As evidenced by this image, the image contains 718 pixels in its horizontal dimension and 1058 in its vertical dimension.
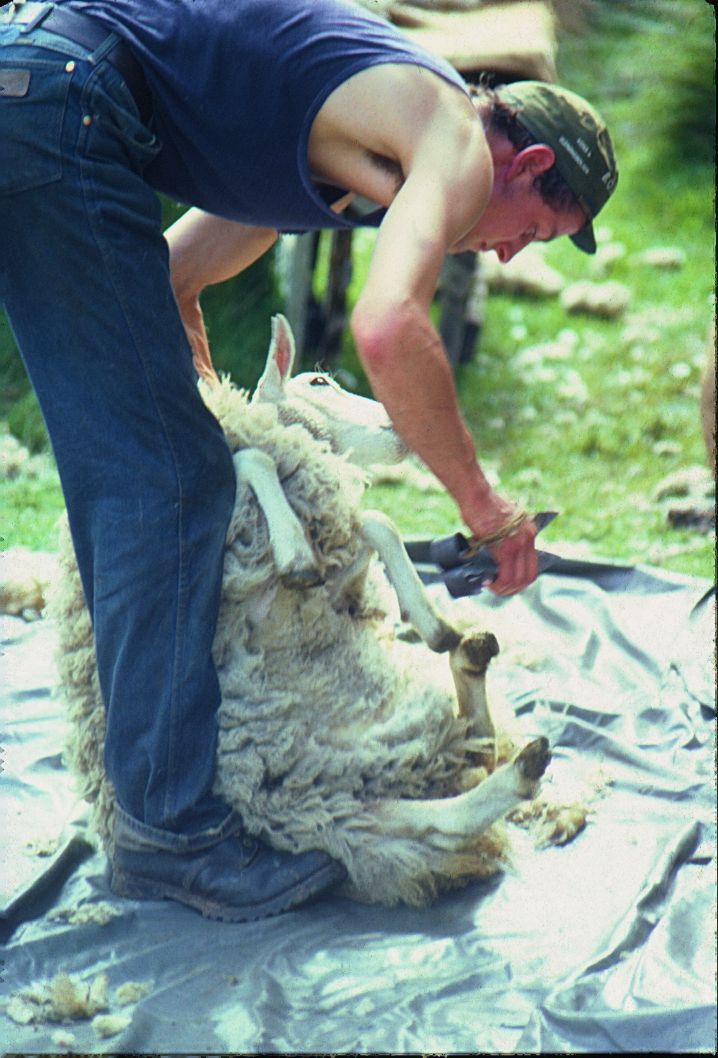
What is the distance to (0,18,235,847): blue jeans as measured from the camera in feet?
6.24

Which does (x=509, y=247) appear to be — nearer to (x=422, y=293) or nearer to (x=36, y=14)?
(x=422, y=293)

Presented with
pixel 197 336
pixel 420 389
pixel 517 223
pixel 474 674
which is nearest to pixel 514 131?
pixel 517 223

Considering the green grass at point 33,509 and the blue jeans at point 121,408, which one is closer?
the blue jeans at point 121,408

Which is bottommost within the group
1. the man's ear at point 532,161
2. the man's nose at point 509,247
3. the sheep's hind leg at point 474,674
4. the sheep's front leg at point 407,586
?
the sheep's hind leg at point 474,674

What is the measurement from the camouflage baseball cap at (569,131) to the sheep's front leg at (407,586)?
0.75 m

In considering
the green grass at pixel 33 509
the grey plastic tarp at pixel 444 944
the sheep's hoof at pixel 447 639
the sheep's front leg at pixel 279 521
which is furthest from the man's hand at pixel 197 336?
the green grass at pixel 33 509

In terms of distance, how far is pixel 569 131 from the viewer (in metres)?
2.27

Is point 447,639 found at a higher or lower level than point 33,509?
higher

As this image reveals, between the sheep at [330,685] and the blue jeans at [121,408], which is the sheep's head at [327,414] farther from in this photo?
the blue jeans at [121,408]

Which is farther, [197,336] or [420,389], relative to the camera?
[197,336]

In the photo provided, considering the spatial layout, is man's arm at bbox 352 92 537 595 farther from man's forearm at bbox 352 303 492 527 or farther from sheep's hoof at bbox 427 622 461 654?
sheep's hoof at bbox 427 622 461 654

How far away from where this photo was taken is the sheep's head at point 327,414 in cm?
238

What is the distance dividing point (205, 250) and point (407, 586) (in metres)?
0.83

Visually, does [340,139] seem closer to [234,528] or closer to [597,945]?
[234,528]
